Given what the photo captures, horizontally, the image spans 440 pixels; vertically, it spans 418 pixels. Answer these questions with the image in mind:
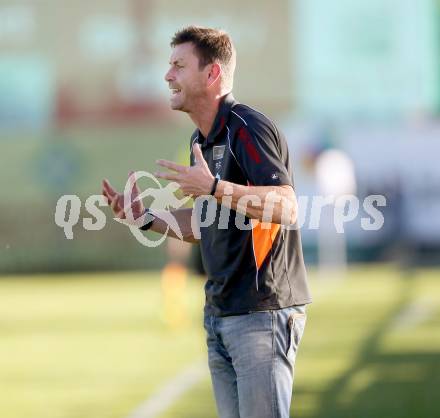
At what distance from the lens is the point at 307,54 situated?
3441 cm

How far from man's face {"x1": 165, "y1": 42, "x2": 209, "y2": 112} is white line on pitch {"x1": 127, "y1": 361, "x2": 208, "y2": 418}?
466 cm

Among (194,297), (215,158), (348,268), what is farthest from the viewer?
(348,268)

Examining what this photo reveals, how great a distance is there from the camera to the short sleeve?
5.50 meters

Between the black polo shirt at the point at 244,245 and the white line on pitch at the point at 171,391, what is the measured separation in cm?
447

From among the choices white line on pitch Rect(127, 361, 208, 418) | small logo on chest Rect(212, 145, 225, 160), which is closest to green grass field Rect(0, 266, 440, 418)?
white line on pitch Rect(127, 361, 208, 418)

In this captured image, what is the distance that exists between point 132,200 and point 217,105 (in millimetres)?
662

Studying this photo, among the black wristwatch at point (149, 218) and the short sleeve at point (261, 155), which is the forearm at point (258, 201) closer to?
the short sleeve at point (261, 155)

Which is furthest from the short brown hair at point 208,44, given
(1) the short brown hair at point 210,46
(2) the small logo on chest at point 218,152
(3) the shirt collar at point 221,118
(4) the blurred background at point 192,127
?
(4) the blurred background at point 192,127

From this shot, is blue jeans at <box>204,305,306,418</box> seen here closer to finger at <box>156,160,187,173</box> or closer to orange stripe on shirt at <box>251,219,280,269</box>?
orange stripe on shirt at <box>251,219,280,269</box>

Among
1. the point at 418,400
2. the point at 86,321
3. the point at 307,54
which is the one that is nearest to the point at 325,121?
the point at 307,54

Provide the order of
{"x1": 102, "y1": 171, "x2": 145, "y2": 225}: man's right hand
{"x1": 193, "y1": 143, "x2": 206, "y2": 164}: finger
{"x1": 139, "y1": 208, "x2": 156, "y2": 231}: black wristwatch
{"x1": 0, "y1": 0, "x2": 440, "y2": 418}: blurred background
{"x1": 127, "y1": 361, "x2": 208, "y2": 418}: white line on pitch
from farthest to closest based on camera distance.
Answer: {"x1": 0, "y1": 0, "x2": 440, "y2": 418}: blurred background, {"x1": 127, "y1": 361, "x2": 208, "y2": 418}: white line on pitch, {"x1": 139, "y1": 208, "x2": 156, "y2": 231}: black wristwatch, {"x1": 102, "y1": 171, "x2": 145, "y2": 225}: man's right hand, {"x1": 193, "y1": 143, "x2": 206, "y2": 164}: finger

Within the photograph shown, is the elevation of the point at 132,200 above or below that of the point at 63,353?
above

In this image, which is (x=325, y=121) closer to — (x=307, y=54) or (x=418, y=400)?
(x=307, y=54)

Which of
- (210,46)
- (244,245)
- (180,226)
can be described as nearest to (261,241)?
(244,245)
